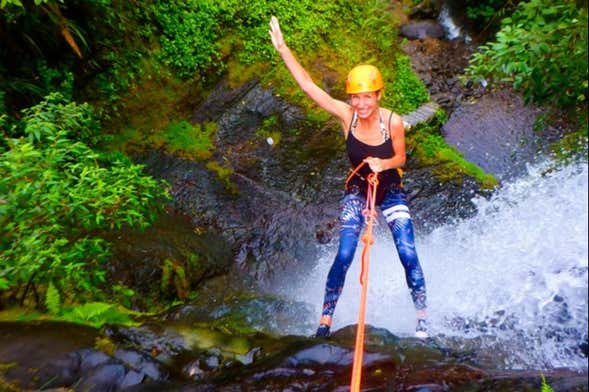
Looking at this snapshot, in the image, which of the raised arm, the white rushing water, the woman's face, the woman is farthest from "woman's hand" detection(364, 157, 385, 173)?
the white rushing water

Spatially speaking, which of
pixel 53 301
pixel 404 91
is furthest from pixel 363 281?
pixel 404 91

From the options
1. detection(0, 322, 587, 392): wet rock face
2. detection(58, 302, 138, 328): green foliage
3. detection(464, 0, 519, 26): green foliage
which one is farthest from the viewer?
detection(464, 0, 519, 26): green foliage

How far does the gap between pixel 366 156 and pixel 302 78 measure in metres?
0.87

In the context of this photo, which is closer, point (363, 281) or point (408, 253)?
point (363, 281)

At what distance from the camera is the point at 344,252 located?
4.78 metres

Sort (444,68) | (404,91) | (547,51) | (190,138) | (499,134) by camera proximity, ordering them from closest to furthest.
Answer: (547,51)
(190,138)
(499,134)
(404,91)
(444,68)

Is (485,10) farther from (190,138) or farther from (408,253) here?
(408,253)

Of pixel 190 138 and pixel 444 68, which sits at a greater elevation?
pixel 444 68

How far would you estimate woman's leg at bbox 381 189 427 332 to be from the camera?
15.7ft

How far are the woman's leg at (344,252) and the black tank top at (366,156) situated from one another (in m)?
0.15

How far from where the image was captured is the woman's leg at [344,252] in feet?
15.7

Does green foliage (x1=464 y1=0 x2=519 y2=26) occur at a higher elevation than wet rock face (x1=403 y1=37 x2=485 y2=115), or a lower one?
higher

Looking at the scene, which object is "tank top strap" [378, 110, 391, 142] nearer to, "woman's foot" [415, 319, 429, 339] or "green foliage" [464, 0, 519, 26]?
"woman's foot" [415, 319, 429, 339]

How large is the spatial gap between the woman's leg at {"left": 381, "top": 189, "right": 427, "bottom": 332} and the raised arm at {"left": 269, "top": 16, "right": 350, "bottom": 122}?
94 cm
